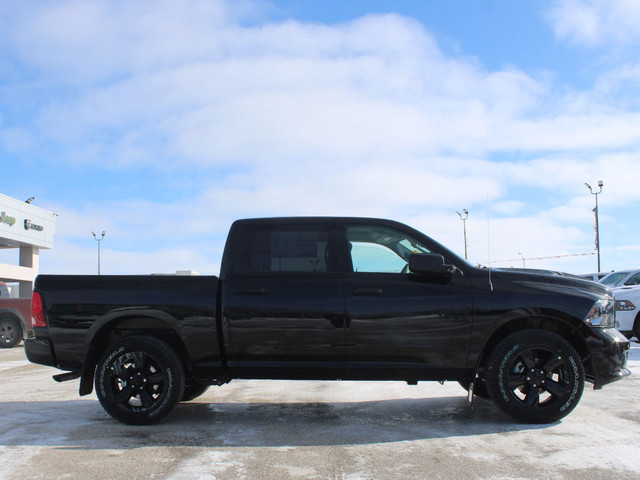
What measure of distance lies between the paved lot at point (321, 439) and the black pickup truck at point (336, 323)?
0.38 meters

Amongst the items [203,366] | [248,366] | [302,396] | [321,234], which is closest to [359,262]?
[321,234]

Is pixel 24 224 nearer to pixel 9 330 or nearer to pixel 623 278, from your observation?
pixel 9 330

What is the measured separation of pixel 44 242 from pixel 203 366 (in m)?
52.1

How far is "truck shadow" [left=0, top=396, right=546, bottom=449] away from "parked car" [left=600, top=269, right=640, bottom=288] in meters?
10.1

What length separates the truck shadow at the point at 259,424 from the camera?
15.5 feet

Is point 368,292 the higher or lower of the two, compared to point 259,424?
higher

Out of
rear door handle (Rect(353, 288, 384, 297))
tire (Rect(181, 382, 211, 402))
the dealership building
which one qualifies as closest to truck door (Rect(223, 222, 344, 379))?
rear door handle (Rect(353, 288, 384, 297))

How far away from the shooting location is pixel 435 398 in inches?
260

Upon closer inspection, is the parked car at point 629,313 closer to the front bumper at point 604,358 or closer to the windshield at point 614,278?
the windshield at point 614,278

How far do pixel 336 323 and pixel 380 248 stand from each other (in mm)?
859

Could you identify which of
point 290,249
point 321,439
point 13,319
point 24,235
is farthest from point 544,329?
point 24,235

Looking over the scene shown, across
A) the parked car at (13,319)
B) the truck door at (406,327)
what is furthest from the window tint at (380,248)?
the parked car at (13,319)

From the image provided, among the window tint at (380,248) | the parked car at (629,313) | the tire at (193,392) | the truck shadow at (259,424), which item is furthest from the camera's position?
the parked car at (629,313)

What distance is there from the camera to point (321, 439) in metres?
4.70
